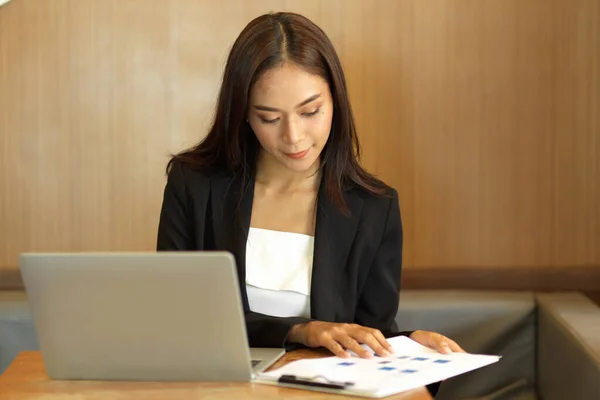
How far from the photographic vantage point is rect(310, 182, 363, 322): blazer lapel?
1894 mm

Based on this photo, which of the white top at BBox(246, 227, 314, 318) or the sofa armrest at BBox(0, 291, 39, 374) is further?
the sofa armrest at BBox(0, 291, 39, 374)

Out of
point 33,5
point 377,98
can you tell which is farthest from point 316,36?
A: point 33,5

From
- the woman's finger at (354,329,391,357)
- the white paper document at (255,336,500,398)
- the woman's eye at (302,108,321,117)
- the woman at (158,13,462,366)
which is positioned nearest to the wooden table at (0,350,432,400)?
the white paper document at (255,336,500,398)

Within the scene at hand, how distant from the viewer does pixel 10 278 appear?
2557 mm

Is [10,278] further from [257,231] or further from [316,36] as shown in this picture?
[316,36]

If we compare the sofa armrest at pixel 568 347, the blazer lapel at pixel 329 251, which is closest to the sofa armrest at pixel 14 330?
the blazer lapel at pixel 329 251

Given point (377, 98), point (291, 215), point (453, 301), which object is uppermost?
point (377, 98)

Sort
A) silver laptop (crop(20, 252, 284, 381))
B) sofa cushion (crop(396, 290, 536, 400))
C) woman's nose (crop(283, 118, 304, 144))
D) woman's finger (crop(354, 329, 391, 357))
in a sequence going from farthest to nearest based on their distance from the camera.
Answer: sofa cushion (crop(396, 290, 536, 400)) → woman's nose (crop(283, 118, 304, 144)) → woman's finger (crop(354, 329, 391, 357)) → silver laptop (crop(20, 252, 284, 381))

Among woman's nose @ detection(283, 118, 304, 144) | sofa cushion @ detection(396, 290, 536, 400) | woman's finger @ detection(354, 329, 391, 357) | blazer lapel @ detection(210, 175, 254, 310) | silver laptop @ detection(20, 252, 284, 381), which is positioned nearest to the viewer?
silver laptop @ detection(20, 252, 284, 381)

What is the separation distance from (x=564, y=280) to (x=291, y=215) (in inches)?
35.7

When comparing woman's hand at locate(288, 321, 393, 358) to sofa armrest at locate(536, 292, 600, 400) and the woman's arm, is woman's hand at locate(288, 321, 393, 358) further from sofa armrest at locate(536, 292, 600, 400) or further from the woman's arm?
sofa armrest at locate(536, 292, 600, 400)

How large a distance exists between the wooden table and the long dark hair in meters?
0.64

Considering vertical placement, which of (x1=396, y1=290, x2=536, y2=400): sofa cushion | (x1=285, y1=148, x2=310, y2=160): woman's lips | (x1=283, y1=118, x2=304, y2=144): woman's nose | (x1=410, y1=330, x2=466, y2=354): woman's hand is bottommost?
(x1=396, y1=290, x2=536, y2=400): sofa cushion

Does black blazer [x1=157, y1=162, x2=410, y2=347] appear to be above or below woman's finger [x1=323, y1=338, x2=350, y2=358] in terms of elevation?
above
